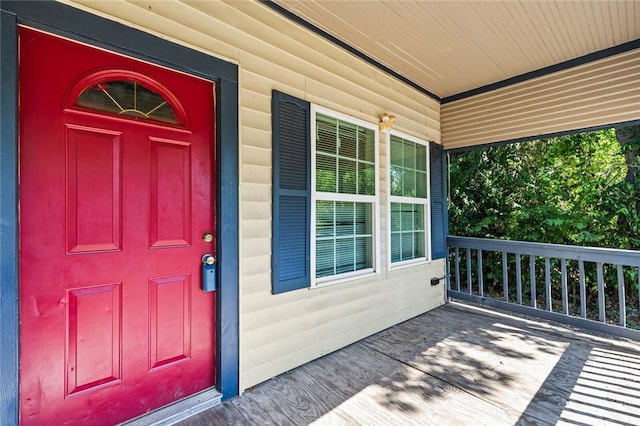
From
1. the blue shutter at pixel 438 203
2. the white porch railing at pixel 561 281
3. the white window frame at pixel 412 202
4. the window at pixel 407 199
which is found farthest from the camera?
the blue shutter at pixel 438 203

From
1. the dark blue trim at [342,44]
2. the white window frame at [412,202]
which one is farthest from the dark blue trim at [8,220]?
the white window frame at [412,202]

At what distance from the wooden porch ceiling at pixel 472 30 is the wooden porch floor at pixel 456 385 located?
9.64 feet

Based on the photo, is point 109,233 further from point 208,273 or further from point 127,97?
point 127,97

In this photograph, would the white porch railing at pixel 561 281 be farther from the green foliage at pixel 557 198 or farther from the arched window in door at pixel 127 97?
the arched window in door at pixel 127 97

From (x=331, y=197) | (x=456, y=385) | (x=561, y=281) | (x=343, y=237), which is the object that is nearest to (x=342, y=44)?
(x=331, y=197)

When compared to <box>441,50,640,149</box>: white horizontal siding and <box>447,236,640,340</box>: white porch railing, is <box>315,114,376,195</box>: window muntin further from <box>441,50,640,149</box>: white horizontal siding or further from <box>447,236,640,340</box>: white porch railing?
<box>447,236,640,340</box>: white porch railing

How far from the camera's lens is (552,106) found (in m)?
3.47

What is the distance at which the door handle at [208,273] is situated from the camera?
2000mm

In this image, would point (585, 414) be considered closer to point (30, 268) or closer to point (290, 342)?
point (290, 342)

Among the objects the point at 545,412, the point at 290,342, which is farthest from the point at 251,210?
the point at 545,412

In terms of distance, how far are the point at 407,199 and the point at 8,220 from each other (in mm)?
3451

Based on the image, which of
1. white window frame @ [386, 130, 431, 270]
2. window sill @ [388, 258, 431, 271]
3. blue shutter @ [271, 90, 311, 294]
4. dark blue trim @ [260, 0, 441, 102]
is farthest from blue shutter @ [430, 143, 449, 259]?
blue shutter @ [271, 90, 311, 294]

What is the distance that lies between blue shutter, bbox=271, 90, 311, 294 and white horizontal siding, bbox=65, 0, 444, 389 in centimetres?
7

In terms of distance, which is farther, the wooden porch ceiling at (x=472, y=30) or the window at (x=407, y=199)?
the window at (x=407, y=199)
